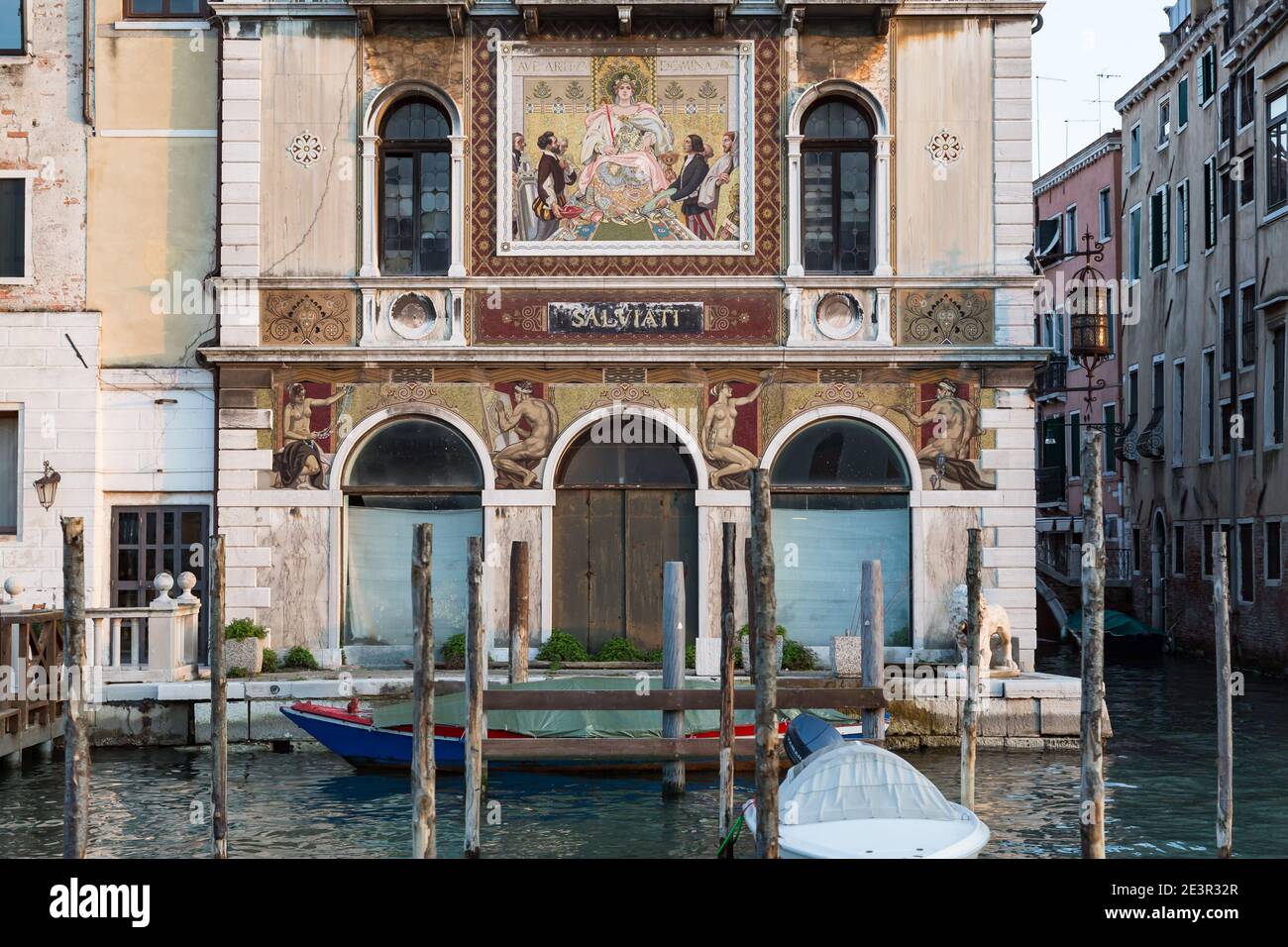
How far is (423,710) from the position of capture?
442 inches

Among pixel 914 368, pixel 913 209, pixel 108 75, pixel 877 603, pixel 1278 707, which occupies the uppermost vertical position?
pixel 108 75

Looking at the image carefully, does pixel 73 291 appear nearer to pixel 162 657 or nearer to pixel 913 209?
pixel 162 657

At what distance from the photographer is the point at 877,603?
1531 cm

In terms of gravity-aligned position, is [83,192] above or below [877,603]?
above

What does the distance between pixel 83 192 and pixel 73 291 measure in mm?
1072

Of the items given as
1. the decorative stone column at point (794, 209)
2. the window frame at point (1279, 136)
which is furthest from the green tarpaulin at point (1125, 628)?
the decorative stone column at point (794, 209)

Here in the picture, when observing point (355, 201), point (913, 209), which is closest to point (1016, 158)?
point (913, 209)

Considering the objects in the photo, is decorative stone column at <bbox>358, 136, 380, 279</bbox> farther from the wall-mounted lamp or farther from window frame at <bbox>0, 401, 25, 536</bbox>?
window frame at <bbox>0, 401, 25, 536</bbox>

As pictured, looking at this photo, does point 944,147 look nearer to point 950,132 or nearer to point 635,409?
point 950,132

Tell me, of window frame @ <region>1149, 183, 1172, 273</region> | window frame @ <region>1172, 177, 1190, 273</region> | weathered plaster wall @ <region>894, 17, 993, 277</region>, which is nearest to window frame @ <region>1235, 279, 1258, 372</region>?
window frame @ <region>1172, 177, 1190, 273</region>

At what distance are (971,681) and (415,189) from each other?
27.4ft

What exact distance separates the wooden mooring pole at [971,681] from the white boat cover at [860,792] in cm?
182

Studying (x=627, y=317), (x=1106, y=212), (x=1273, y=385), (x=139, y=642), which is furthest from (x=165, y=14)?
(x=1106, y=212)

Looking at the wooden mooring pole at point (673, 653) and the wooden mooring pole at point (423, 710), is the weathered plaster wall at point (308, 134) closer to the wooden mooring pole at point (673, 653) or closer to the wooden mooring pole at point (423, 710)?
the wooden mooring pole at point (673, 653)
